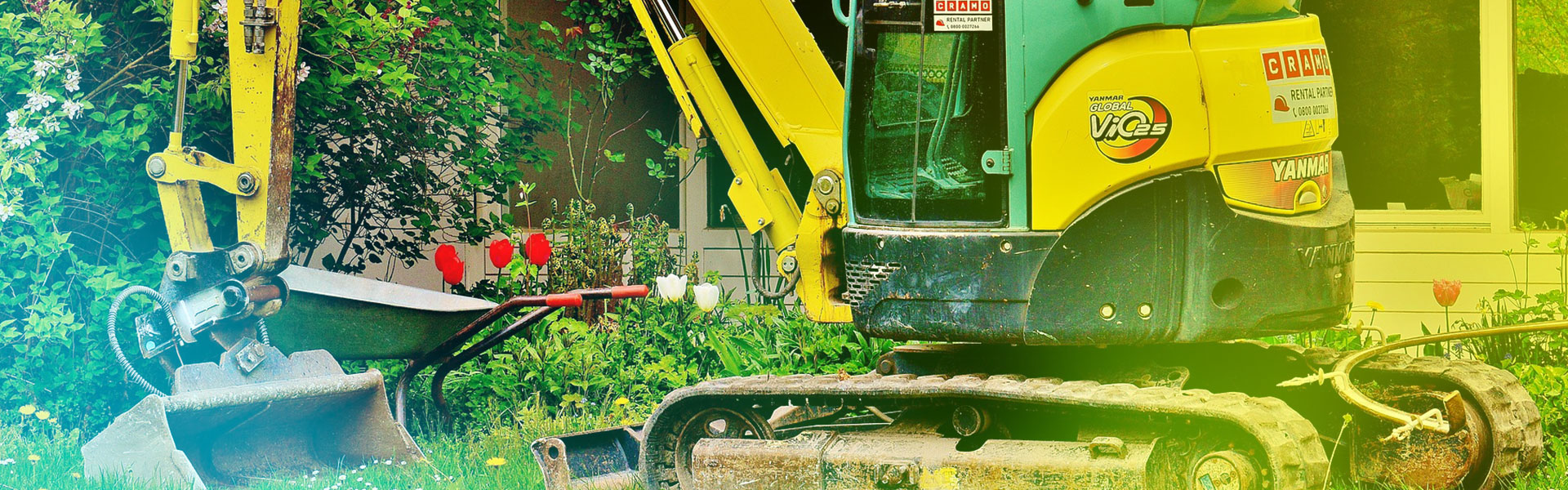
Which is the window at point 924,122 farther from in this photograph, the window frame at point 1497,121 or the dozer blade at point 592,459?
the window frame at point 1497,121

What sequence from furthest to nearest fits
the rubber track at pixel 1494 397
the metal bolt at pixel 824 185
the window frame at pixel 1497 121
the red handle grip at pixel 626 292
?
the window frame at pixel 1497 121 → the red handle grip at pixel 626 292 → the metal bolt at pixel 824 185 → the rubber track at pixel 1494 397

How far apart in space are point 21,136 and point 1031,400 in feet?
13.2

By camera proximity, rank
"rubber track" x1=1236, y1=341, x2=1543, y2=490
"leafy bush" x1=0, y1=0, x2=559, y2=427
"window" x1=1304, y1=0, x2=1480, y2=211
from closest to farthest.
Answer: "rubber track" x1=1236, y1=341, x2=1543, y2=490 → "leafy bush" x1=0, y1=0, x2=559, y2=427 → "window" x1=1304, y1=0, x2=1480, y2=211

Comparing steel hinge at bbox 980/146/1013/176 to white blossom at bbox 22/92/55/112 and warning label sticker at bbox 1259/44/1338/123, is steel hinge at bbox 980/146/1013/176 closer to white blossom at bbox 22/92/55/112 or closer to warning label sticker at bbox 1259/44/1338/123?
warning label sticker at bbox 1259/44/1338/123

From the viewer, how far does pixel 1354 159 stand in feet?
24.3

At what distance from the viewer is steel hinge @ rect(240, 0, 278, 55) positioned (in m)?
5.00

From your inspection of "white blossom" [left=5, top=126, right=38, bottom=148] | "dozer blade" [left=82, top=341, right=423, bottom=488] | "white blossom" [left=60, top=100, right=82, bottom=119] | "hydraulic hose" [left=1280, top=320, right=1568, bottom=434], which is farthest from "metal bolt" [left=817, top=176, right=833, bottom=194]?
"white blossom" [left=5, top=126, right=38, bottom=148]

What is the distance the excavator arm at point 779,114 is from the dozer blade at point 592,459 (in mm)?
759

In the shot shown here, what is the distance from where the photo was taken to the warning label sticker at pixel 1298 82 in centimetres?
384

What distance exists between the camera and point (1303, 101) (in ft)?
12.8

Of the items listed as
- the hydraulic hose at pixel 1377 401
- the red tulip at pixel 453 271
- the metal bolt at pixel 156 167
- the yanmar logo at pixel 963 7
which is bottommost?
the hydraulic hose at pixel 1377 401

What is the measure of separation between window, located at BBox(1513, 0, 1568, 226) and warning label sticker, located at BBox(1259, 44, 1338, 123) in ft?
12.2

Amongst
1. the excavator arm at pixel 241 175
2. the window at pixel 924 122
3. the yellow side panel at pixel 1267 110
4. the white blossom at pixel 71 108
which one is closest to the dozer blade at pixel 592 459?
the window at pixel 924 122

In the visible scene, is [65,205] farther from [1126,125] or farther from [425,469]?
[1126,125]
